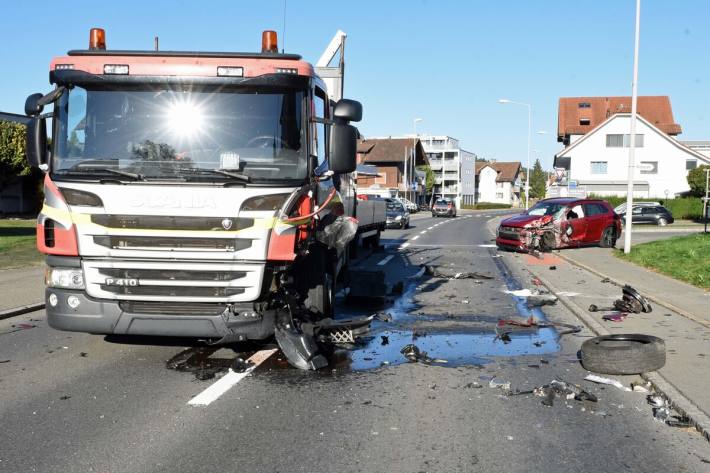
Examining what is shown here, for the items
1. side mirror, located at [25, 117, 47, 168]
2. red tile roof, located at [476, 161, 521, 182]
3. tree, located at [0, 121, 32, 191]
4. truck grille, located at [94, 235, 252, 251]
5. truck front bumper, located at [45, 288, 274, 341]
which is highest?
red tile roof, located at [476, 161, 521, 182]

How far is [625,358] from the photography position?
682cm

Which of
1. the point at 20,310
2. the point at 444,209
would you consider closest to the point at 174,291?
the point at 20,310

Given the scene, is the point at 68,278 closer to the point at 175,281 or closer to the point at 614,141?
the point at 175,281

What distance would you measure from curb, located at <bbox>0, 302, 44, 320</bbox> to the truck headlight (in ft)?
13.3

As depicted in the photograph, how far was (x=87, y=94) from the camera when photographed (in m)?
6.91

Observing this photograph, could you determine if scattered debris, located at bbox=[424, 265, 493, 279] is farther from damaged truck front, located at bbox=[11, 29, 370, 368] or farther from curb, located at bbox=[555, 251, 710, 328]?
damaged truck front, located at bbox=[11, 29, 370, 368]

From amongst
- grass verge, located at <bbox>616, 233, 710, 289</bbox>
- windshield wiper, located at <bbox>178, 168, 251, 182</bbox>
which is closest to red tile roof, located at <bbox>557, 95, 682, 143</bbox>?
grass verge, located at <bbox>616, 233, 710, 289</bbox>

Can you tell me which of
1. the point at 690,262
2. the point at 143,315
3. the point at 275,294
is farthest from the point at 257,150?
the point at 690,262

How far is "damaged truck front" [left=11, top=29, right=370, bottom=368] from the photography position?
21.0 ft

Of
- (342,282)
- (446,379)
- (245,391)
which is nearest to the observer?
(245,391)

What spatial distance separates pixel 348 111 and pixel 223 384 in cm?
286

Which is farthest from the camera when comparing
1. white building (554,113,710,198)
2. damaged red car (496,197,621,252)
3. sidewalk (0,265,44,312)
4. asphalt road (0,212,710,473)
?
white building (554,113,710,198)

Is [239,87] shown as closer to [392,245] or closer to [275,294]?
[275,294]

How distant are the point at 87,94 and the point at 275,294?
2711 millimetres
